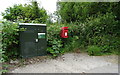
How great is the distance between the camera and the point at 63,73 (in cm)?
239

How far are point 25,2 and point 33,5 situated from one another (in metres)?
0.88

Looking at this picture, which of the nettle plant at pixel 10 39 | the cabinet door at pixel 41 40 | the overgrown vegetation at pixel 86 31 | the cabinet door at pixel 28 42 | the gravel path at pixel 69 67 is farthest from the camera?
the overgrown vegetation at pixel 86 31

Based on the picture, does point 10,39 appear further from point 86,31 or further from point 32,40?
point 86,31

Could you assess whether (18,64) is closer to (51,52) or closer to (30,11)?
(51,52)

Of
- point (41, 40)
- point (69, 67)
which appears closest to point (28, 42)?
point (41, 40)

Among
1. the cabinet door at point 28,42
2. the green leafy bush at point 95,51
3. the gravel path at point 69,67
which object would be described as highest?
the cabinet door at point 28,42

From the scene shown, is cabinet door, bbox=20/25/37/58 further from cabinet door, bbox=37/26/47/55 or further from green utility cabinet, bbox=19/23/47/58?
cabinet door, bbox=37/26/47/55

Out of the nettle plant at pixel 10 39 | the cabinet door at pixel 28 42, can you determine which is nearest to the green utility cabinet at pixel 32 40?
the cabinet door at pixel 28 42

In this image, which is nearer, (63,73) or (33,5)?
(63,73)

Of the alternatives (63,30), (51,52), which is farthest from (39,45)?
(63,30)

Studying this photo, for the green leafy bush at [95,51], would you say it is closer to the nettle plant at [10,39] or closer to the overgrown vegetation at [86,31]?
the overgrown vegetation at [86,31]

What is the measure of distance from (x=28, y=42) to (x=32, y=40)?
17 cm

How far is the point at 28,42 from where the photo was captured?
329cm

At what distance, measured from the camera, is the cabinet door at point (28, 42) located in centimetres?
318
